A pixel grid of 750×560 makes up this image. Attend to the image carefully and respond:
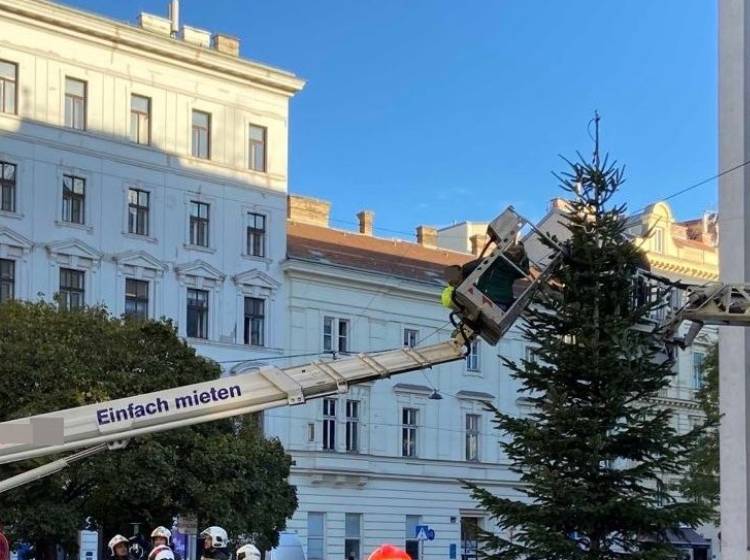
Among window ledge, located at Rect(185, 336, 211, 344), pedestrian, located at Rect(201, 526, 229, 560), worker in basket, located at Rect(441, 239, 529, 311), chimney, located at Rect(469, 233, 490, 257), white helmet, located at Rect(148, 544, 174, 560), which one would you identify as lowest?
white helmet, located at Rect(148, 544, 174, 560)

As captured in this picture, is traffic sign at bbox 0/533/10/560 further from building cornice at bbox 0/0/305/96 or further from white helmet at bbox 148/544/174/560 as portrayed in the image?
building cornice at bbox 0/0/305/96

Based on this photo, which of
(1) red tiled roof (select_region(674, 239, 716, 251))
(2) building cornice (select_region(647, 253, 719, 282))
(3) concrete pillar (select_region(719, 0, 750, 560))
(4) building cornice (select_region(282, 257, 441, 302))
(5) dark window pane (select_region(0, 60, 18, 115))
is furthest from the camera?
(1) red tiled roof (select_region(674, 239, 716, 251))

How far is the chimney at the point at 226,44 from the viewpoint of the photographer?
5225cm

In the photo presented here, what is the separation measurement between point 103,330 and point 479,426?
30.2 meters

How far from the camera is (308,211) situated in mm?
61906

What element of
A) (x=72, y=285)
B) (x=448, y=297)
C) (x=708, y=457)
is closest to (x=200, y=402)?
(x=448, y=297)

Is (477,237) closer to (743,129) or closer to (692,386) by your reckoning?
(692,386)

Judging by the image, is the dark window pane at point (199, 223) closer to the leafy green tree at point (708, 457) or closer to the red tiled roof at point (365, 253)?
the red tiled roof at point (365, 253)

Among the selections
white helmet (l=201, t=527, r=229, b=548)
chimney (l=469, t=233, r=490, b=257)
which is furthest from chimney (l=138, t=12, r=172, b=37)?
white helmet (l=201, t=527, r=229, b=548)

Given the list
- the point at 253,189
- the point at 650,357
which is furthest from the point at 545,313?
the point at 253,189

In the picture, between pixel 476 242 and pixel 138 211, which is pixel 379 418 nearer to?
pixel 138 211

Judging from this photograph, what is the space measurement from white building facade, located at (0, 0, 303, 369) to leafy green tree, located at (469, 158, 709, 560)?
29.2m

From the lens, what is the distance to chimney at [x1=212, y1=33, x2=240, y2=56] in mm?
52250

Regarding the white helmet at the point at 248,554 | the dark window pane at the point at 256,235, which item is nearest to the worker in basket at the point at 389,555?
the white helmet at the point at 248,554
